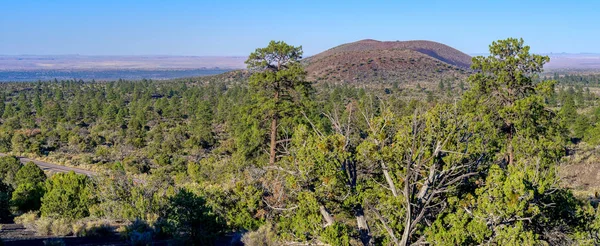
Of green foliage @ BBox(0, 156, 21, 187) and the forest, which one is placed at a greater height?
the forest

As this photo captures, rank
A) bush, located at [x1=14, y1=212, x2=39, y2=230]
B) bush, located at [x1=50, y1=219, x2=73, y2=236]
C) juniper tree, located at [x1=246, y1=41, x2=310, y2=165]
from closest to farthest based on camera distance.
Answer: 1. bush, located at [x1=50, y1=219, x2=73, y2=236]
2. bush, located at [x1=14, y1=212, x2=39, y2=230]
3. juniper tree, located at [x1=246, y1=41, x2=310, y2=165]

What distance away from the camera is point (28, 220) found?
47.9 feet

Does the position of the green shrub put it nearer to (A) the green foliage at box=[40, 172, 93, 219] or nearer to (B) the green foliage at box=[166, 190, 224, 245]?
(B) the green foliage at box=[166, 190, 224, 245]

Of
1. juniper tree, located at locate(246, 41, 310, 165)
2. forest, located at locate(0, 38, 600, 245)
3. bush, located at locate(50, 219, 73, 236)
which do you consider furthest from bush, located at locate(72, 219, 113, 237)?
juniper tree, located at locate(246, 41, 310, 165)

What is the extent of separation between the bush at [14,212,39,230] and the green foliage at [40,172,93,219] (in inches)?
13.6

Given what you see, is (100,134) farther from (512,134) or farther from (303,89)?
(512,134)

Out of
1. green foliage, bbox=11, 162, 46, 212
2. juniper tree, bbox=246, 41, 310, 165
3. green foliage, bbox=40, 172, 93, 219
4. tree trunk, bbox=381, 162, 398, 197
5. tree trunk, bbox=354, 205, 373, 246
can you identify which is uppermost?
juniper tree, bbox=246, 41, 310, 165

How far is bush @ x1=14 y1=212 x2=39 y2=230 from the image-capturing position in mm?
14030

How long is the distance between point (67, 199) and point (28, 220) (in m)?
1.24

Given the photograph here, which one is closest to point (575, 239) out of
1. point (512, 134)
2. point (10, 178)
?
point (512, 134)

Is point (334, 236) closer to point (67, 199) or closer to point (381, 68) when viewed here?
point (67, 199)

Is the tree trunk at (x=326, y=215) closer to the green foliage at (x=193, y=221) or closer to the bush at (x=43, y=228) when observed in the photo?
the green foliage at (x=193, y=221)

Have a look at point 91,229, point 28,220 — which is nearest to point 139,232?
point 91,229

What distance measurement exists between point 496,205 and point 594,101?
229ft
